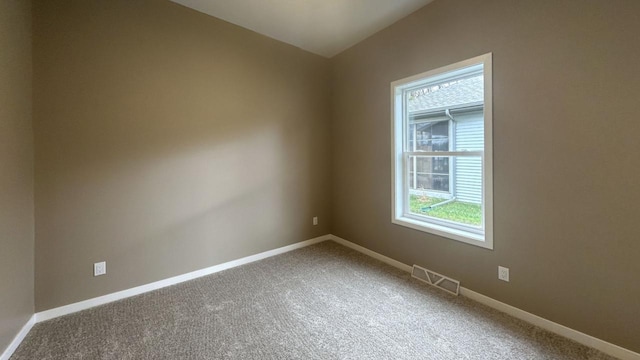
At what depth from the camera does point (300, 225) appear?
366 centimetres

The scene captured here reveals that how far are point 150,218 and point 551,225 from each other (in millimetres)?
3419

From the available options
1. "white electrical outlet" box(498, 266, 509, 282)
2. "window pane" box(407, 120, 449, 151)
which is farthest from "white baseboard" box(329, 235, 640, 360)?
"window pane" box(407, 120, 449, 151)

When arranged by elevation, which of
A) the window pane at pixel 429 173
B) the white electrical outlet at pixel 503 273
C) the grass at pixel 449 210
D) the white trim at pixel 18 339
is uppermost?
the window pane at pixel 429 173

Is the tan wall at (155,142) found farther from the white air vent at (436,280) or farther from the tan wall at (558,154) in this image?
the tan wall at (558,154)

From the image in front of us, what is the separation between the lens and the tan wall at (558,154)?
1574 millimetres

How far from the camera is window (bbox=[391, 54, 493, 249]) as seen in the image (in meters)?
2.26

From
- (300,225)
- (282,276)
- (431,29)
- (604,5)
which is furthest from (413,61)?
(282,276)

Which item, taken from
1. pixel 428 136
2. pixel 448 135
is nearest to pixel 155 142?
pixel 428 136

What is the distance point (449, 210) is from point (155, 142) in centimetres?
304

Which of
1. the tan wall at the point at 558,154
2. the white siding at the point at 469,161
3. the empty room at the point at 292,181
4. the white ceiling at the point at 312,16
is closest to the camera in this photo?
the tan wall at the point at 558,154

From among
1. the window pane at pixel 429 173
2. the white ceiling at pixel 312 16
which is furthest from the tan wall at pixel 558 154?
the window pane at pixel 429 173

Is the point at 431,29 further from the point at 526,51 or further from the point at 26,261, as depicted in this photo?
the point at 26,261

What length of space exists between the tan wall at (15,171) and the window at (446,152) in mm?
3144

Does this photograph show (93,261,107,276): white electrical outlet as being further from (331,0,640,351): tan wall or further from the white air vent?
(331,0,640,351): tan wall
